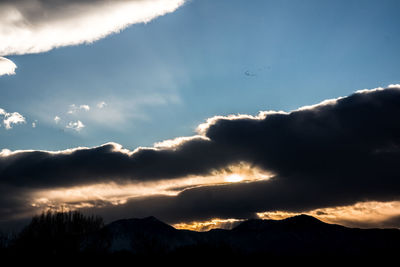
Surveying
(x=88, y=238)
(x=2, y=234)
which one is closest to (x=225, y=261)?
(x=88, y=238)

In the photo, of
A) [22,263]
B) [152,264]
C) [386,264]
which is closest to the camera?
[22,263]

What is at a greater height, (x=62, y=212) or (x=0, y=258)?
(x=62, y=212)

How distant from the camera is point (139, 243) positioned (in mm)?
147000

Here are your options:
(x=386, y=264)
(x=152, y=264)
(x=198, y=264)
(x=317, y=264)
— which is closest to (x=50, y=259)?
(x=152, y=264)

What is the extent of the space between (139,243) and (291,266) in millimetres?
70135

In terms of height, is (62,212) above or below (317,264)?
above

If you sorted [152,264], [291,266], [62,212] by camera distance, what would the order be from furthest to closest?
[291,266], [152,264], [62,212]

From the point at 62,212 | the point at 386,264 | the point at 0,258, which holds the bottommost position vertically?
the point at 386,264

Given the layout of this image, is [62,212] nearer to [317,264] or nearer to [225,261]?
[225,261]

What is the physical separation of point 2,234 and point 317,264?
476 feet

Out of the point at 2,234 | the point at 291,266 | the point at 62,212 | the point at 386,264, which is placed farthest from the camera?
the point at 386,264

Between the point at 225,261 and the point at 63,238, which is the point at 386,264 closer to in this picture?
the point at 225,261

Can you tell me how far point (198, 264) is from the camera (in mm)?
162625

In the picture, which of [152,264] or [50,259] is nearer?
[50,259]
